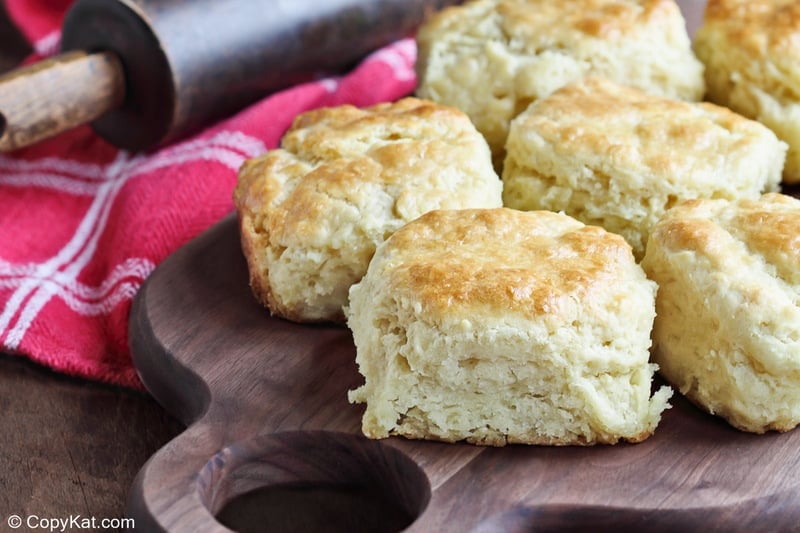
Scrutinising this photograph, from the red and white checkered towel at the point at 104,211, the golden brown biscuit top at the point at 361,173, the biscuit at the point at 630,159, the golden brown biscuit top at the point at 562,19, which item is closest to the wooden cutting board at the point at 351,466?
the golden brown biscuit top at the point at 361,173

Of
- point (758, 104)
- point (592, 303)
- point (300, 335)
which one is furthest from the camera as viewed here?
point (758, 104)

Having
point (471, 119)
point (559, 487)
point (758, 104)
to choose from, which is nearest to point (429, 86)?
point (471, 119)

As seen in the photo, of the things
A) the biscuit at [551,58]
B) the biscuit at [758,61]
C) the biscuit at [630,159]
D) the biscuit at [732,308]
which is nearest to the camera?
the biscuit at [732,308]

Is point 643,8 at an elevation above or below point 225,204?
above

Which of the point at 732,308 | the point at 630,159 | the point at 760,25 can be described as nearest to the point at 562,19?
the point at 760,25

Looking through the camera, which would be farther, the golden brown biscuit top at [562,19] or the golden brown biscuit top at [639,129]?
the golden brown biscuit top at [562,19]

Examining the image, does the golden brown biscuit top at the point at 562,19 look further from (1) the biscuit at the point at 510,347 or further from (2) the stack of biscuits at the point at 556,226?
(1) the biscuit at the point at 510,347

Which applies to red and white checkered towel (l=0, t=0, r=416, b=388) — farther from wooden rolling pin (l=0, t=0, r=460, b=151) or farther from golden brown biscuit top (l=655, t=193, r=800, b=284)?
golden brown biscuit top (l=655, t=193, r=800, b=284)

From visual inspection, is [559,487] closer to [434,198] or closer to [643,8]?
[434,198]
